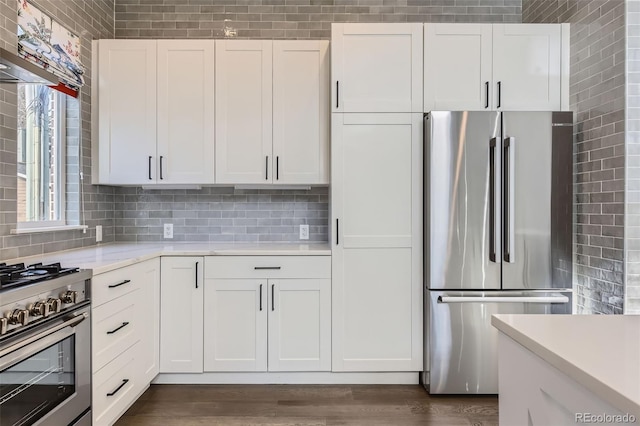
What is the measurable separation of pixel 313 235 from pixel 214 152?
1.01 meters

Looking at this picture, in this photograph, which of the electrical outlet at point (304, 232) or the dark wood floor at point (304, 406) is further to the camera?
the electrical outlet at point (304, 232)

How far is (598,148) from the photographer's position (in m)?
2.47

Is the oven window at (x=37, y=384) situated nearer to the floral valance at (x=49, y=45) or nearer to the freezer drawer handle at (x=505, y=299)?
the floral valance at (x=49, y=45)

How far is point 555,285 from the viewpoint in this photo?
8.75 ft

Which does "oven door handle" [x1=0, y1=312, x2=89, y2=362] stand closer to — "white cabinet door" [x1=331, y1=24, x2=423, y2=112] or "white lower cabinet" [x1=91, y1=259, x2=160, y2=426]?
"white lower cabinet" [x1=91, y1=259, x2=160, y2=426]

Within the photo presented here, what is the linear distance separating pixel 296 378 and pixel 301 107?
187cm

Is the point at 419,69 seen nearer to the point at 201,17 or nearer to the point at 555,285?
the point at 555,285

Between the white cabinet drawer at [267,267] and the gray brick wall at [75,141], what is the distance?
0.97 meters

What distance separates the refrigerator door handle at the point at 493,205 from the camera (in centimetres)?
263

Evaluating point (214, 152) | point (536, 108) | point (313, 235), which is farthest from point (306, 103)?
point (536, 108)

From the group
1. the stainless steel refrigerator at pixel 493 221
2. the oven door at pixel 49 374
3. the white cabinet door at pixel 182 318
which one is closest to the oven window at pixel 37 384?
the oven door at pixel 49 374

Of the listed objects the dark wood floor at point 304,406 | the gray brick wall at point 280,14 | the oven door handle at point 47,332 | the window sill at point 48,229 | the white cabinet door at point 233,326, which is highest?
the gray brick wall at point 280,14

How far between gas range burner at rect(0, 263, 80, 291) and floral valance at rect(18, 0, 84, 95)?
1306mm

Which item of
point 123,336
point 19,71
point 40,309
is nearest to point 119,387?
point 123,336
